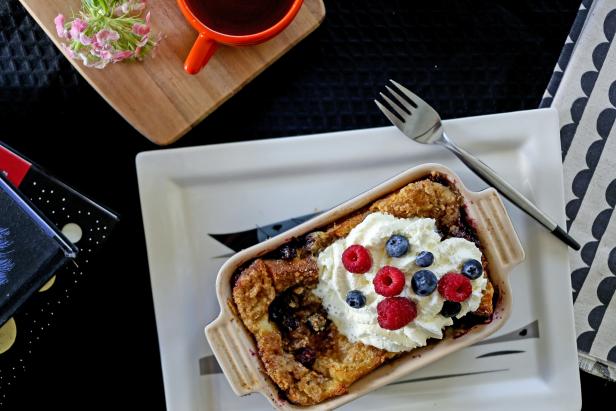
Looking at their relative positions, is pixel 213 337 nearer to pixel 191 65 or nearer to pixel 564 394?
pixel 191 65

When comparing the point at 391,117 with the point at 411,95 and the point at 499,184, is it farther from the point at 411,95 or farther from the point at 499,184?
the point at 499,184

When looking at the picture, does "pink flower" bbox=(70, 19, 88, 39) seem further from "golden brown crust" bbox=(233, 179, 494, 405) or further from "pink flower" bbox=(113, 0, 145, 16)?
"golden brown crust" bbox=(233, 179, 494, 405)

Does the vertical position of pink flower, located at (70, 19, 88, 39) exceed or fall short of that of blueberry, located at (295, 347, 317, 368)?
it exceeds it

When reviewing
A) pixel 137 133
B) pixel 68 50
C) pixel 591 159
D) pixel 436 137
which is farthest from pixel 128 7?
pixel 591 159

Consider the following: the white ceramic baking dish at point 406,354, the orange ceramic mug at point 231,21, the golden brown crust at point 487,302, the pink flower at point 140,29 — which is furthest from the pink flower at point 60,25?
the golden brown crust at point 487,302

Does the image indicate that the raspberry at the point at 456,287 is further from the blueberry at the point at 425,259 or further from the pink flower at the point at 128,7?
the pink flower at the point at 128,7

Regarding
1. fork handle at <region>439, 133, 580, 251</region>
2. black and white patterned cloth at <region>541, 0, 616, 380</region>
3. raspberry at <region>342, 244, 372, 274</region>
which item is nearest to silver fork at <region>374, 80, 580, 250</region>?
fork handle at <region>439, 133, 580, 251</region>

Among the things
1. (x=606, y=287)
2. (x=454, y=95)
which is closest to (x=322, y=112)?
(x=454, y=95)
